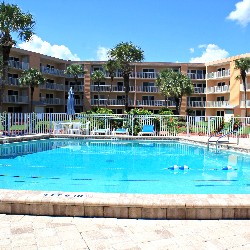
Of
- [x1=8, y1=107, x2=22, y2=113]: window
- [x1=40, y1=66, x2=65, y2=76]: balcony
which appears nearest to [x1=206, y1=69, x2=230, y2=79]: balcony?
[x1=40, y1=66, x2=65, y2=76]: balcony

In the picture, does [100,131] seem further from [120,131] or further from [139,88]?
[139,88]

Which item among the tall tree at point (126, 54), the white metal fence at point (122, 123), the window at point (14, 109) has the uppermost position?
the tall tree at point (126, 54)

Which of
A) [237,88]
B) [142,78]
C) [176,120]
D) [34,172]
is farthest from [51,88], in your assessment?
[34,172]

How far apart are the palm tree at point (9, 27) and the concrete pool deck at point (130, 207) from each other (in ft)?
60.3

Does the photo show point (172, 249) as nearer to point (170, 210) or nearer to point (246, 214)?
point (170, 210)

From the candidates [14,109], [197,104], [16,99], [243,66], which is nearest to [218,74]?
[197,104]

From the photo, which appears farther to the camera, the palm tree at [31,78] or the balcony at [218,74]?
the balcony at [218,74]

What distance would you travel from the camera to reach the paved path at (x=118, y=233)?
378cm

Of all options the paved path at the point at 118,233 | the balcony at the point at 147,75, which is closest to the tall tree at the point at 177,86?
the balcony at the point at 147,75

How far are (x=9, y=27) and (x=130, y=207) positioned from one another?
20409 millimetres

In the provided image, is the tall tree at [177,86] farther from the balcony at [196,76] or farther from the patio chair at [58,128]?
the patio chair at [58,128]

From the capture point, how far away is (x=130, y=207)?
4.80m

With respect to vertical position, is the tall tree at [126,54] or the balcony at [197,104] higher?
the tall tree at [126,54]

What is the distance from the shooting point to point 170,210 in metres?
4.79
